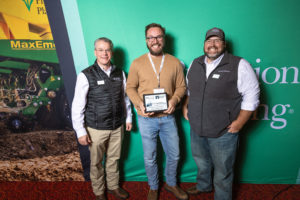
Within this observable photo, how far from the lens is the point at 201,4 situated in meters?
1.75

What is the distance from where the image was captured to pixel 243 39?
5.88 ft

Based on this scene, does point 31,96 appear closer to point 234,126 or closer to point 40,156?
point 40,156

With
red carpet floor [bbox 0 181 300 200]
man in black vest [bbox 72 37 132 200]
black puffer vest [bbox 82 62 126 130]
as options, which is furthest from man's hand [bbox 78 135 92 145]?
red carpet floor [bbox 0 181 300 200]

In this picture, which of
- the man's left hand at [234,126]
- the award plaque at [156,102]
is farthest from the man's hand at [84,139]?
the man's left hand at [234,126]

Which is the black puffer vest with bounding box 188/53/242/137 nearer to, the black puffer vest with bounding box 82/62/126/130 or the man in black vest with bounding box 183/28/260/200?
the man in black vest with bounding box 183/28/260/200

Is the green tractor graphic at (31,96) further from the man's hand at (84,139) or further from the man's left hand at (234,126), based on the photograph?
the man's left hand at (234,126)

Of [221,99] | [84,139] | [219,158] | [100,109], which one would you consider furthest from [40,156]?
[221,99]

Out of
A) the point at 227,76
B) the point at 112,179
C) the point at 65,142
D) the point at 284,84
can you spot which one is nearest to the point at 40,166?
the point at 65,142

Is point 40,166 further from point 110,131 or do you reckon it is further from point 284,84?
point 284,84

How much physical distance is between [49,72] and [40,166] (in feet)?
4.47

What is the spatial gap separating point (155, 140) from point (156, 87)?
0.62m

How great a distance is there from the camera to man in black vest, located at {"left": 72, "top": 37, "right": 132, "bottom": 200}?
5.49 feet

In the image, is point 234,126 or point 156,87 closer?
point 234,126

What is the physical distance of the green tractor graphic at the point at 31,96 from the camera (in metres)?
2.01
